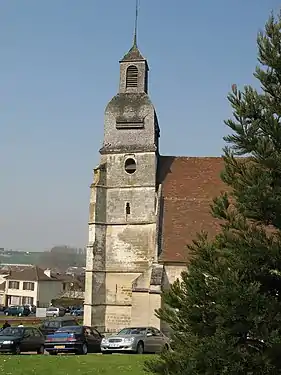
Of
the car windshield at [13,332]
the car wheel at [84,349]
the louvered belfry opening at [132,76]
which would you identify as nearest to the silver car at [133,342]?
the car wheel at [84,349]

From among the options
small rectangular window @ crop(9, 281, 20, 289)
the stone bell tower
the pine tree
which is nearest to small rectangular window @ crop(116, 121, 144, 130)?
the stone bell tower

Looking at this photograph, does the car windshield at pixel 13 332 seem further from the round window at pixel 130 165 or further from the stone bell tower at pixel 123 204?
the round window at pixel 130 165

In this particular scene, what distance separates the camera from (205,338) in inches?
349

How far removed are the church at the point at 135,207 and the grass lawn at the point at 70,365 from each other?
1163cm

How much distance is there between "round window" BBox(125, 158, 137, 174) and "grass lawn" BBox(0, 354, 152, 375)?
15.5 metres

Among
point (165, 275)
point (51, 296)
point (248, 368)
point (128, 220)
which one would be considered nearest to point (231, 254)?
point (248, 368)

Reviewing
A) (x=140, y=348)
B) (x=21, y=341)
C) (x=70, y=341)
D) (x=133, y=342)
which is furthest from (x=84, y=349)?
(x=21, y=341)

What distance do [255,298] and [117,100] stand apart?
26.2 m

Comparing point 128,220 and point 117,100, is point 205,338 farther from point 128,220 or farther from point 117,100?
point 117,100

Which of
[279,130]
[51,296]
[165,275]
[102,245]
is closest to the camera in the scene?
[279,130]

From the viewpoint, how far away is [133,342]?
22.1m

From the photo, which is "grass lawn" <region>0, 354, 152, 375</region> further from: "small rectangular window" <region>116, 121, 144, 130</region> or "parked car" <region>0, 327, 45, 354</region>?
"small rectangular window" <region>116, 121, 144, 130</region>

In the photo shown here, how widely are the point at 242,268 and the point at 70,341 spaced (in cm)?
1443

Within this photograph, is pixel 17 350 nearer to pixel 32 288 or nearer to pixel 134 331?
pixel 134 331
